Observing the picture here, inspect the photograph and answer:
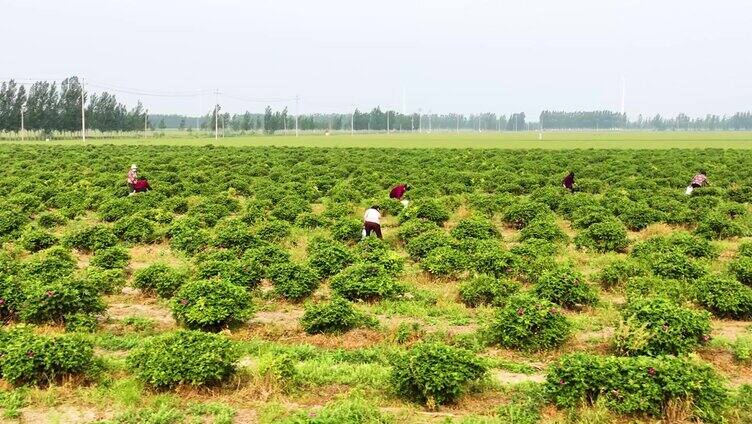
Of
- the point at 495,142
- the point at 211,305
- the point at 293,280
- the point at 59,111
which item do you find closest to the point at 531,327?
the point at 293,280

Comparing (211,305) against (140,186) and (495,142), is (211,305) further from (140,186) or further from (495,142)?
(495,142)

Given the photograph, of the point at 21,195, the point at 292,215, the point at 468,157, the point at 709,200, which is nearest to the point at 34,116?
the point at 468,157

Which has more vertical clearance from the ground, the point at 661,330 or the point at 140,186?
the point at 140,186

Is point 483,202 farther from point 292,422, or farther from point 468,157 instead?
point 468,157

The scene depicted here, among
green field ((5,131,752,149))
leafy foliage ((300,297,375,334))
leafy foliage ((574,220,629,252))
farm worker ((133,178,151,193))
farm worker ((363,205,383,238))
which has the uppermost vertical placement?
green field ((5,131,752,149))

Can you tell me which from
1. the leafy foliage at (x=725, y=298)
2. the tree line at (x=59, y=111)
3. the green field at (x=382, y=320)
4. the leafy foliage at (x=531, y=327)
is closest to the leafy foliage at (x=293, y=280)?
the green field at (x=382, y=320)

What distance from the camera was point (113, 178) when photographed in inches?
1409

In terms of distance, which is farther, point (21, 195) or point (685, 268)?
point (21, 195)

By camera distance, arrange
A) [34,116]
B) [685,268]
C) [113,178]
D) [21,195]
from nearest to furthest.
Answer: [685,268], [21,195], [113,178], [34,116]

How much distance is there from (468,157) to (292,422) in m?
47.3

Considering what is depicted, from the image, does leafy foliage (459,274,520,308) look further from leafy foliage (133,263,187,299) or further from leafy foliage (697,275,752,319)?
leafy foliage (133,263,187,299)

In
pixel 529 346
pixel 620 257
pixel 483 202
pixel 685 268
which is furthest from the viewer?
pixel 483 202

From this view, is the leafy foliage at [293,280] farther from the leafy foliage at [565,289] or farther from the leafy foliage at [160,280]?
the leafy foliage at [565,289]

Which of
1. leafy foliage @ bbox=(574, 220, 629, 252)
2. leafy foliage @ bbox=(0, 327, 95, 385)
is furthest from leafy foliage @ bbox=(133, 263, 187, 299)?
leafy foliage @ bbox=(574, 220, 629, 252)
